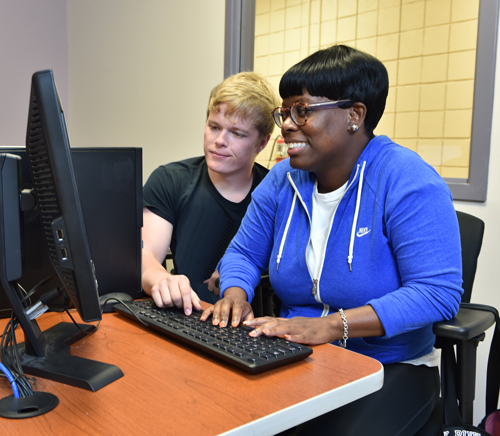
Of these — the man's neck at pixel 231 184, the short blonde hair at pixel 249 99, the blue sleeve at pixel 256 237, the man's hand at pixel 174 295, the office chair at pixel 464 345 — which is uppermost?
the short blonde hair at pixel 249 99

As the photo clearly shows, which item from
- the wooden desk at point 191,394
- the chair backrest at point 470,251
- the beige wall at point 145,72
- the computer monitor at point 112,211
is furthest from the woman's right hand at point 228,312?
the beige wall at point 145,72

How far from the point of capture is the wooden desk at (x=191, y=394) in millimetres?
602

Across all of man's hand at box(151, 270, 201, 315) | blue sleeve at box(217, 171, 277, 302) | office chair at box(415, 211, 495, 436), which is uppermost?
blue sleeve at box(217, 171, 277, 302)

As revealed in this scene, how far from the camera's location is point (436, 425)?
112 cm

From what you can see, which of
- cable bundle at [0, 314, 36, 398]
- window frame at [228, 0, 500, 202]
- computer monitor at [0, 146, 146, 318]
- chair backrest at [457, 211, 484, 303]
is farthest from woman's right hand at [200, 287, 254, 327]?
window frame at [228, 0, 500, 202]

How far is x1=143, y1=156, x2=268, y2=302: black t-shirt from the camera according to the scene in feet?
5.53

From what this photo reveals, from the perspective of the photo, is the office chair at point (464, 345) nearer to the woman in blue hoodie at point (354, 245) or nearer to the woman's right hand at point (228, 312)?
the woman in blue hoodie at point (354, 245)

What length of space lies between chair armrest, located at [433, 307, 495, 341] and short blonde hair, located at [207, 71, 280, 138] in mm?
915

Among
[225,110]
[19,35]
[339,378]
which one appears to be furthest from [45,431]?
[19,35]

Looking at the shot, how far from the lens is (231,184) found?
1.74 m

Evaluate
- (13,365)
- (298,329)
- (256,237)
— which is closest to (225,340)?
(298,329)

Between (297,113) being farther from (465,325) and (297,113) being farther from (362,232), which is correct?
(465,325)

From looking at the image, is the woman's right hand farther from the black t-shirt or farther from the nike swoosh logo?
the black t-shirt

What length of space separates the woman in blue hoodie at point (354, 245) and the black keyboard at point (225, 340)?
4 centimetres
